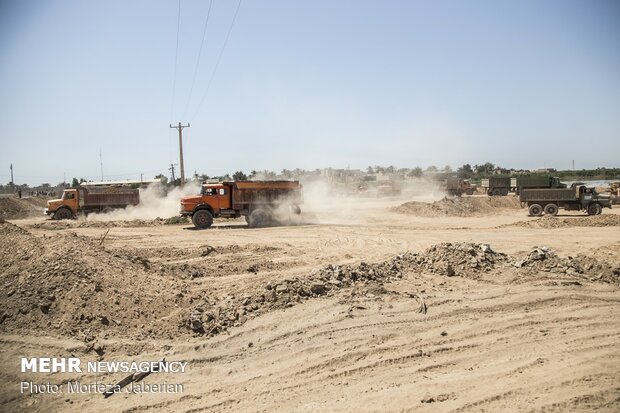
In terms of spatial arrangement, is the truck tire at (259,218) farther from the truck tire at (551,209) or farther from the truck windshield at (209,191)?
the truck tire at (551,209)

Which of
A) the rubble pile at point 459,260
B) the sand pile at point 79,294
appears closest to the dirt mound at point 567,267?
the rubble pile at point 459,260

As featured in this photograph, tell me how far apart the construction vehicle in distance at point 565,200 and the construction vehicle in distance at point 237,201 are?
15.3m

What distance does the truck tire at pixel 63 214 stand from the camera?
2851cm

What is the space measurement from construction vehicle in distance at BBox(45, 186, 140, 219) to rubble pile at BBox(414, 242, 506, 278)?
25.7 meters

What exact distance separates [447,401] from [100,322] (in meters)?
5.62

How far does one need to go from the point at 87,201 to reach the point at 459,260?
26.9 metres

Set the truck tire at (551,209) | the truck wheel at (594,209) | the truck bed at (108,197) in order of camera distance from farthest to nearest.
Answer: the truck bed at (108,197) → the truck tire at (551,209) → the truck wheel at (594,209)

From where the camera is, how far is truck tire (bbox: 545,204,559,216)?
2614cm

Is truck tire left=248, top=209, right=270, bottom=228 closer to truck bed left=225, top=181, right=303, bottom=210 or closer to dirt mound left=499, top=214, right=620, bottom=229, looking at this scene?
truck bed left=225, top=181, right=303, bottom=210

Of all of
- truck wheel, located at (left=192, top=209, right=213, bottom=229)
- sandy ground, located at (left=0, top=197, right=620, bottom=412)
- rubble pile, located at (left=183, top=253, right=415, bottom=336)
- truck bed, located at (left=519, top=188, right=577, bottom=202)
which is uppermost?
truck bed, located at (left=519, top=188, right=577, bottom=202)

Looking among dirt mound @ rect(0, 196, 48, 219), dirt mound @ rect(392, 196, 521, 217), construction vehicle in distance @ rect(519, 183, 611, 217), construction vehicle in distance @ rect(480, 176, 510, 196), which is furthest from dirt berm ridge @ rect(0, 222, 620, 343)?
construction vehicle in distance @ rect(480, 176, 510, 196)

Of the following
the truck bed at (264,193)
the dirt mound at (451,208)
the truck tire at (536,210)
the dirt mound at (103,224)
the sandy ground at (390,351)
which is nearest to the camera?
the sandy ground at (390,351)

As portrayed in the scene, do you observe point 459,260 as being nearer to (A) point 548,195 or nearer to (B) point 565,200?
(A) point 548,195

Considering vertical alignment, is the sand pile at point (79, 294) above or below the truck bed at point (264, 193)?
below
